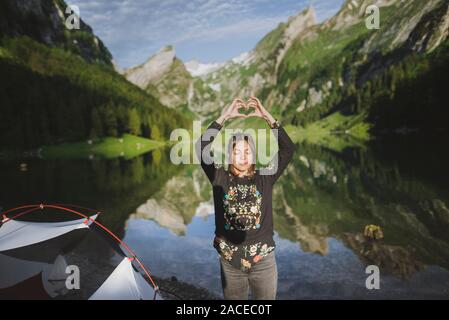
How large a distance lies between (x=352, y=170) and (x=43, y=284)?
134 ft

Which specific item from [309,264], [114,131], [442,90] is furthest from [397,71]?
[309,264]

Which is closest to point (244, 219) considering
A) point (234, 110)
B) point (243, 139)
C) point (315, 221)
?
point (243, 139)

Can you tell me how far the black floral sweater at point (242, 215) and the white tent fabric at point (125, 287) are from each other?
4504 millimetres

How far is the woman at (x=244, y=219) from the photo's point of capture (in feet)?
22.7

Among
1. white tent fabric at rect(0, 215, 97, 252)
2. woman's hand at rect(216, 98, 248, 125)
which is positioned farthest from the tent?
woman's hand at rect(216, 98, 248, 125)

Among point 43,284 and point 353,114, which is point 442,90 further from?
point 43,284

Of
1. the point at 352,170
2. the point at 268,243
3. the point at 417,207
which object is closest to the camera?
the point at 268,243

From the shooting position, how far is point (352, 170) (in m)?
47.1

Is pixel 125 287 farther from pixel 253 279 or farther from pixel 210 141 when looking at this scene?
pixel 210 141

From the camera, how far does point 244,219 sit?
22.6 feet

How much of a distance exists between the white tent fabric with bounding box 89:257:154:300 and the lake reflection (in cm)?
547

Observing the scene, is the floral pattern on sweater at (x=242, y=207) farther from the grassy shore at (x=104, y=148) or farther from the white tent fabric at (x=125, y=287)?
the grassy shore at (x=104, y=148)

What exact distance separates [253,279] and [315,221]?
64.2ft

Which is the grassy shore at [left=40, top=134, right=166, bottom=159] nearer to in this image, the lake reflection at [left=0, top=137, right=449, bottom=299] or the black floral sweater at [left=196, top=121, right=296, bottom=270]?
the lake reflection at [left=0, top=137, right=449, bottom=299]
